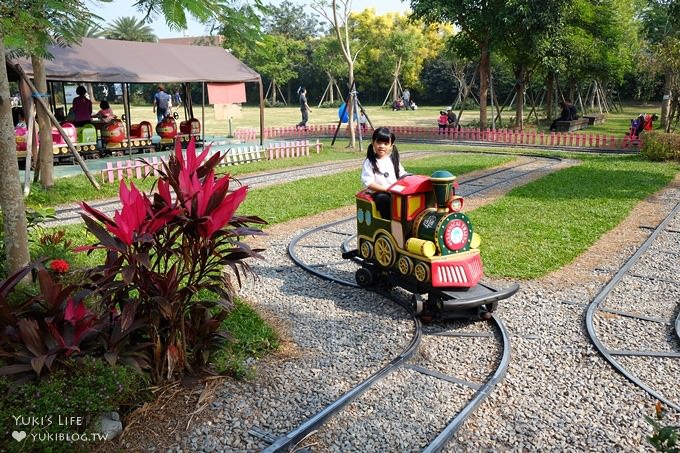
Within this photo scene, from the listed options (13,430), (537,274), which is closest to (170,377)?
(13,430)

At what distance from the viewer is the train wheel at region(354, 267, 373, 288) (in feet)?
20.4

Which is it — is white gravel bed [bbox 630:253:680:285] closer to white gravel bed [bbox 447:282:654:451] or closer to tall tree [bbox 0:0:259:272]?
white gravel bed [bbox 447:282:654:451]

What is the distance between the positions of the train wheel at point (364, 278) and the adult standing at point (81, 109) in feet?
44.1

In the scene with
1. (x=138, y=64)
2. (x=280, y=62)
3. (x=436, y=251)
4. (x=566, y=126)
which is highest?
(x=280, y=62)

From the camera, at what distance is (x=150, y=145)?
18641mm

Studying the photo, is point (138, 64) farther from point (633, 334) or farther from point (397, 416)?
point (397, 416)

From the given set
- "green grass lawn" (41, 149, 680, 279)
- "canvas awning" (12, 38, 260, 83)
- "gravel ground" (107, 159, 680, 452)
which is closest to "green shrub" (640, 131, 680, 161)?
"green grass lawn" (41, 149, 680, 279)

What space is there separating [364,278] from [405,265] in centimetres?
75

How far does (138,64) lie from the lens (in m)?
16.2

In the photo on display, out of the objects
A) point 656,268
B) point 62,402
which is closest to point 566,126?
point 656,268

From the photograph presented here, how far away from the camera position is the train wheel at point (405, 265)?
18.3 feet

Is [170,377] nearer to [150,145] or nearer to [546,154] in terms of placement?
[150,145]

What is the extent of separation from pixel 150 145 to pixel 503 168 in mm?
10778

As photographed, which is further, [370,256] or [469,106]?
[469,106]
